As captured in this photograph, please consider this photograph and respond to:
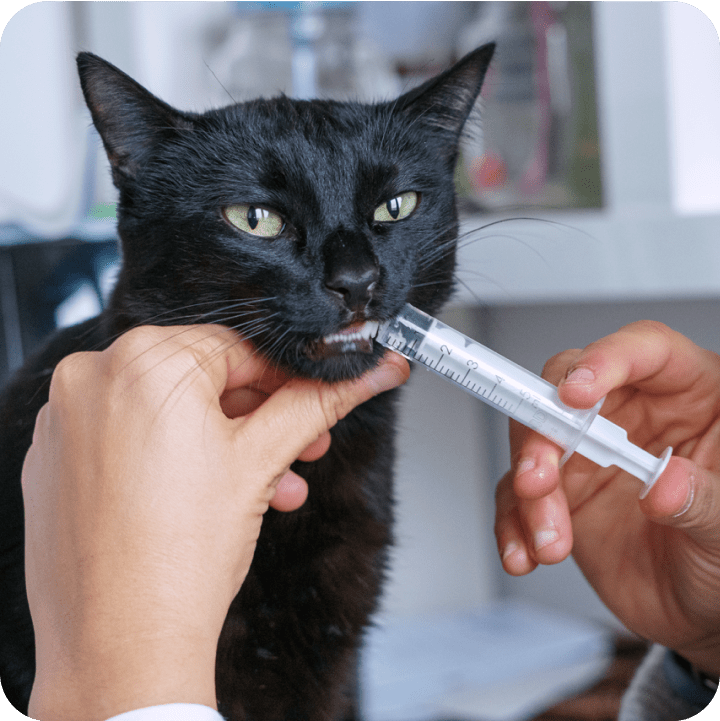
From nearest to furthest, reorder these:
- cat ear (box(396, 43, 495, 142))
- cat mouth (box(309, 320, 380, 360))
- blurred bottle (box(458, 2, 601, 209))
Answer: cat mouth (box(309, 320, 380, 360))
cat ear (box(396, 43, 495, 142))
blurred bottle (box(458, 2, 601, 209))

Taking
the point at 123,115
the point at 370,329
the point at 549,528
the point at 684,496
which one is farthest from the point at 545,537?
the point at 123,115

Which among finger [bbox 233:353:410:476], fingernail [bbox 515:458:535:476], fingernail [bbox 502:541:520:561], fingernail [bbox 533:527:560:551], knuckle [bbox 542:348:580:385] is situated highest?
finger [bbox 233:353:410:476]

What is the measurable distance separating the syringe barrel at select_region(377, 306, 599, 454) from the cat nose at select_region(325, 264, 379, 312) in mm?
51

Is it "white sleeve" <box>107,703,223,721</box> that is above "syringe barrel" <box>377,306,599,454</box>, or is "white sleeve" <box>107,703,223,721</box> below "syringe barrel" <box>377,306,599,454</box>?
below

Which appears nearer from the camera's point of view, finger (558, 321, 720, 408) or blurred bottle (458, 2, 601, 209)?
finger (558, 321, 720, 408)

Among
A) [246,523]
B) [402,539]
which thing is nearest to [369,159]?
[246,523]

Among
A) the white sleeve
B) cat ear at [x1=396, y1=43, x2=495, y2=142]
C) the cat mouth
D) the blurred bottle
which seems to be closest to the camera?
the white sleeve

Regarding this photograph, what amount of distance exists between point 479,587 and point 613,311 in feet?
1.10

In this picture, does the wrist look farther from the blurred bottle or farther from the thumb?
the blurred bottle

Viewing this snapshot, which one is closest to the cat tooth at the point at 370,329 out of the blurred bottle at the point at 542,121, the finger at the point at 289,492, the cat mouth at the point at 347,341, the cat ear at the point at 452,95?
the cat mouth at the point at 347,341

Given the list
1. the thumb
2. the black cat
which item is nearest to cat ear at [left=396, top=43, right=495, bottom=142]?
the black cat

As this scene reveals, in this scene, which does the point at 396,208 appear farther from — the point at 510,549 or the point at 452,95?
the point at 510,549

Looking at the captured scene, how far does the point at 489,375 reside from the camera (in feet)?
1.60

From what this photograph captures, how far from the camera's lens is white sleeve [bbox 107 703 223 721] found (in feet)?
1.21
